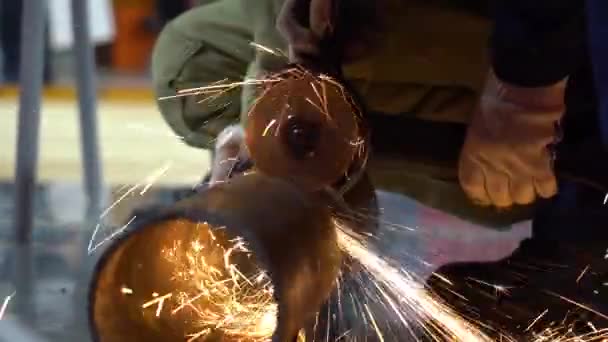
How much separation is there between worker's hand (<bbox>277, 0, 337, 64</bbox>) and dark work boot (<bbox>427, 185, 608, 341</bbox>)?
7.7 inches

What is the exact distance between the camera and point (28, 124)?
3.00ft

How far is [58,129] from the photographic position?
114 centimetres

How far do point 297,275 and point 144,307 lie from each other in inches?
4.1

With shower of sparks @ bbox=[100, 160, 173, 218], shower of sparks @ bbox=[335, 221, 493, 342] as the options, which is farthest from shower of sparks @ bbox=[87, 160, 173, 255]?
shower of sparks @ bbox=[335, 221, 493, 342]

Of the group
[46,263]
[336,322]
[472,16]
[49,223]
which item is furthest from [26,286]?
[472,16]

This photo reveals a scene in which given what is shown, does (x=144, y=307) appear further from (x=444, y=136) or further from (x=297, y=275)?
(x=444, y=136)

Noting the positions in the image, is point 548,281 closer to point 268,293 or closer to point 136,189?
point 268,293

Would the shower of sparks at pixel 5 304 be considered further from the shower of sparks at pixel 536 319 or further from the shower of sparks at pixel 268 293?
the shower of sparks at pixel 536 319

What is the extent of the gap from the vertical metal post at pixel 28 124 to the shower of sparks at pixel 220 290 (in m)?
0.34

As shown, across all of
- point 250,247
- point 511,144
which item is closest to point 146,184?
point 511,144

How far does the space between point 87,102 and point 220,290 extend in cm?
59

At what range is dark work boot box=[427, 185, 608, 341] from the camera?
61cm

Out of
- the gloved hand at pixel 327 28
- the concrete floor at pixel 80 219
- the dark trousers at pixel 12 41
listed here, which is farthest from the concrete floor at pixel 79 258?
the dark trousers at pixel 12 41

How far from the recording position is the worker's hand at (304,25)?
594 millimetres
